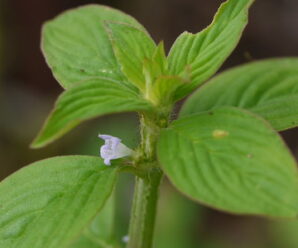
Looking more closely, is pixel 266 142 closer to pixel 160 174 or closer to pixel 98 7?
pixel 160 174

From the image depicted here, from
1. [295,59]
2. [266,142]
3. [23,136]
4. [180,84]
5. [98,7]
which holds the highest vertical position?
[23,136]

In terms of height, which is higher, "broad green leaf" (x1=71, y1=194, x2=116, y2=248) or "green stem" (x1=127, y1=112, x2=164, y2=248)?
"broad green leaf" (x1=71, y1=194, x2=116, y2=248)

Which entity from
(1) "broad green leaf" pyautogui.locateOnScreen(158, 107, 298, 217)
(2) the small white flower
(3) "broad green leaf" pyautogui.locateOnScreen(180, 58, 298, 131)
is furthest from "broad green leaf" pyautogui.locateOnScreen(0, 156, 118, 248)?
(3) "broad green leaf" pyautogui.locateOnScreen(180, 58, 298, 131)

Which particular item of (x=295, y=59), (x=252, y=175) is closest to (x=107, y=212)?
(x=295, y=59)

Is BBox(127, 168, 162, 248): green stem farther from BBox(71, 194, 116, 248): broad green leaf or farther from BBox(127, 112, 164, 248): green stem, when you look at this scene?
BBox(71, 194, 116, 248): broad green leaf

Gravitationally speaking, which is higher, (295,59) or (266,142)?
(295,59)

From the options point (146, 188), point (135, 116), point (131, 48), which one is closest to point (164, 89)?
point (131, 48)

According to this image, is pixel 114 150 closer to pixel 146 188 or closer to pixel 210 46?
pixel 146 188
